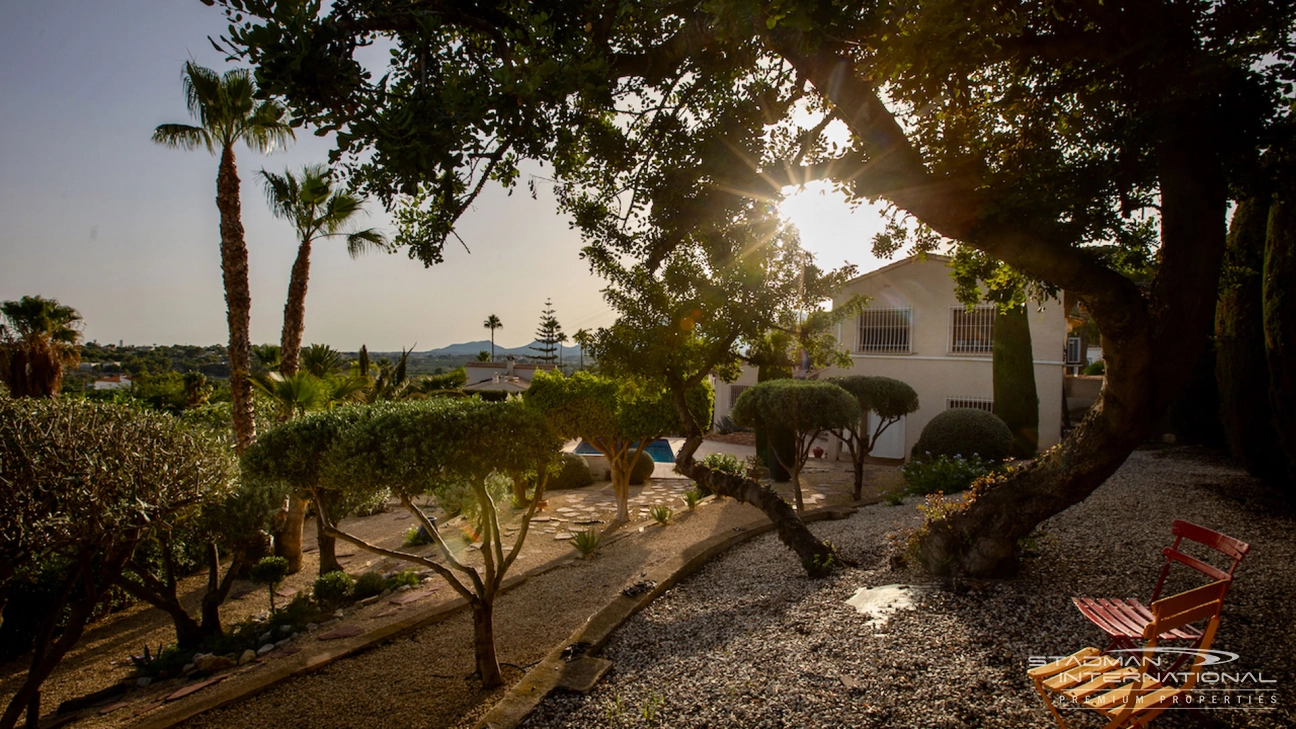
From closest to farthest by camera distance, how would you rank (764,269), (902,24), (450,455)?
(902,24) < (450,455) < (764,269)

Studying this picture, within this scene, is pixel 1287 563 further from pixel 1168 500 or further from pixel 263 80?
pixel 263 80

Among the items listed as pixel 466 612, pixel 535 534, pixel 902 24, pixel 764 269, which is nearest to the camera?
pixel 902 24

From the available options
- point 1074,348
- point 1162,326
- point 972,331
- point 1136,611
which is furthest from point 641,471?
point 1074,348

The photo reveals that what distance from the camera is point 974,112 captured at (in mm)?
5469

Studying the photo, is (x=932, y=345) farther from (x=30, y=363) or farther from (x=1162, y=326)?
(x=30, y=363)

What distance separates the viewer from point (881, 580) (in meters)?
5.84

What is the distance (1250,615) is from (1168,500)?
169 inches

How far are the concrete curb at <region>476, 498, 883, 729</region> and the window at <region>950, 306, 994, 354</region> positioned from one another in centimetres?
1444

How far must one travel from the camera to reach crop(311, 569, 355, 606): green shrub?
871 centimetres

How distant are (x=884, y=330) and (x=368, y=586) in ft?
62.2

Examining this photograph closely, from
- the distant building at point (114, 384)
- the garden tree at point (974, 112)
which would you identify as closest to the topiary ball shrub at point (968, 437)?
the garden tree at point (974, 112)

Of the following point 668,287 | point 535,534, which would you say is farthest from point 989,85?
point 535,534

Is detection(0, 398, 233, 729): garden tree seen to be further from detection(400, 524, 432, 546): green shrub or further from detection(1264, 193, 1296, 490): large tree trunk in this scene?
detection(1264, 193, 1296, 490): large tree trunk

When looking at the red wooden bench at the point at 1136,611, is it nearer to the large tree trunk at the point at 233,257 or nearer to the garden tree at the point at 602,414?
the garden tree at the point at 602,414
